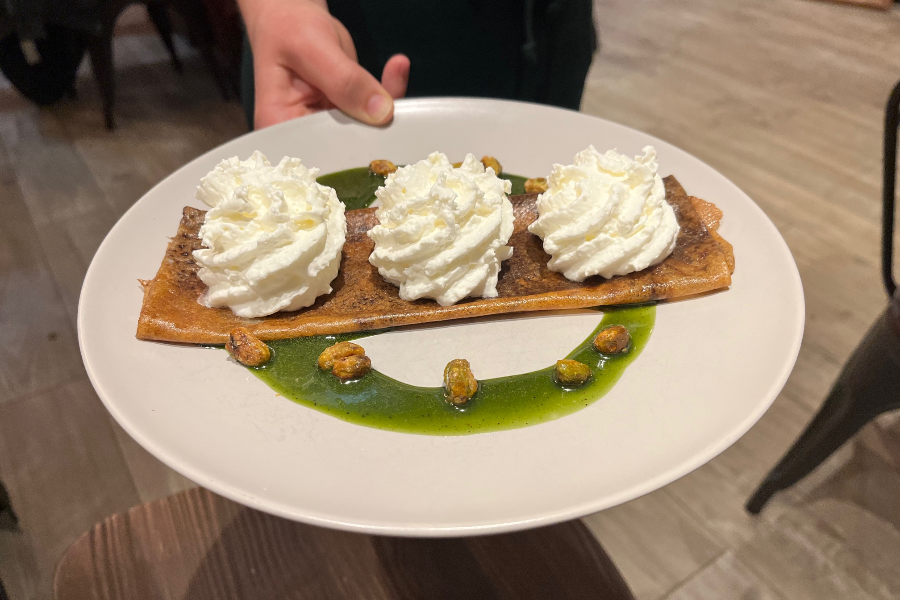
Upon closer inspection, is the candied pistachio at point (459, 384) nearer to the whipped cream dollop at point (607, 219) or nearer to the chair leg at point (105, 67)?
the whipped cream dollop at point (607, 219)

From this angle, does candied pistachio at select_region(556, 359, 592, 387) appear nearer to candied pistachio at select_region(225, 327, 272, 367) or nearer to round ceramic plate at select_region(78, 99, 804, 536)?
round ceramic plate at select_region(78, 99, 804, 536)

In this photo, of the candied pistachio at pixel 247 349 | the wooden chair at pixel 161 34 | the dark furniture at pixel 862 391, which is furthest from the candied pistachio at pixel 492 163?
the wooden chair at pixel 161 34

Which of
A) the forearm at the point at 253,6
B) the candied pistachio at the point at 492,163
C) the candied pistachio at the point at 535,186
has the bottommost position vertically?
the candied pistachio at the point at 535,186

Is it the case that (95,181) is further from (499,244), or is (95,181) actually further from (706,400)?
(706,400)

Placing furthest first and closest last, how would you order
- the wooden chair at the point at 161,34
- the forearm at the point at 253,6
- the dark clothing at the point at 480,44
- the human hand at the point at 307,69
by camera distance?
the wooden chair at the point at 161,34 < the dark clothing at the point at 480,44 < the forearm at the point at 253,6 < the human hand at the point at 307,69

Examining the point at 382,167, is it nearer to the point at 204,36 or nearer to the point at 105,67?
the point at 105,67

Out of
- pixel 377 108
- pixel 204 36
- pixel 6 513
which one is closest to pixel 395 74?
pixel 377 108

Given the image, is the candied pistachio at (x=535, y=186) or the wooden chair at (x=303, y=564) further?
the candied pistachio at (x=535, y=186)

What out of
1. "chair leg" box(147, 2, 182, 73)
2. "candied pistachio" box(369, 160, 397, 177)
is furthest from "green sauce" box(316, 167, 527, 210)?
"chair leg" box(147, 2, 182, 73)
